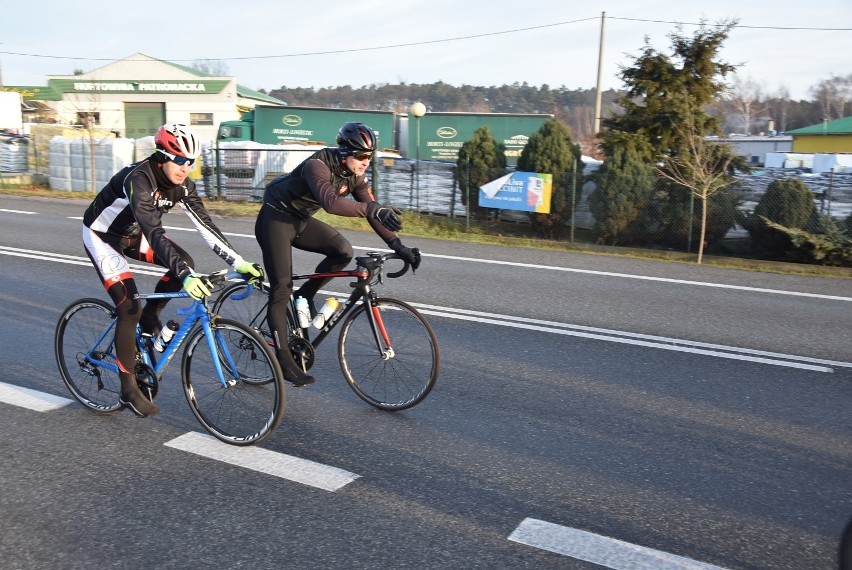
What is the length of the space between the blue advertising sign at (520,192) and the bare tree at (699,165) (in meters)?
2.29

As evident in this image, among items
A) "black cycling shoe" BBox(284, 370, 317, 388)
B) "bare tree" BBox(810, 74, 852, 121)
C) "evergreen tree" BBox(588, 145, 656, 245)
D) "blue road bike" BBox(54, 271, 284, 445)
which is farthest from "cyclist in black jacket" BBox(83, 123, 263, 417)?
"bare tree" BBox(810, 74, 852, 121)

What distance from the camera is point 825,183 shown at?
1427cm

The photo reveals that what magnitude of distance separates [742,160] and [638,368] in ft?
37.6

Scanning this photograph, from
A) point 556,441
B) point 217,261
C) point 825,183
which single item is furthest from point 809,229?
point 556,441

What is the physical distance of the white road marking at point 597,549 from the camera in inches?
131

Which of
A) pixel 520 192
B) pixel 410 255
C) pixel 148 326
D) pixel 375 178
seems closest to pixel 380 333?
pixel 410 255

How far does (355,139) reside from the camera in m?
5.06

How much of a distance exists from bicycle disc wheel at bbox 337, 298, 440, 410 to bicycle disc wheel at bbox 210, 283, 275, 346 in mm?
662

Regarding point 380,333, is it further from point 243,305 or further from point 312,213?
point 243,305

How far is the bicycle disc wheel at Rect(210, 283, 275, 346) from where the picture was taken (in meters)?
5.60

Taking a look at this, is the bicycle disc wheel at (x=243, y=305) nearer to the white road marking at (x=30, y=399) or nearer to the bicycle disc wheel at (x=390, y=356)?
the bicycle disc wheel at (x=390, y=356)

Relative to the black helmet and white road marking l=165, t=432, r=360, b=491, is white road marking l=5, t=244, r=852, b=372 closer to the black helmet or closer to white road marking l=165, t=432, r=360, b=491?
the black helmet

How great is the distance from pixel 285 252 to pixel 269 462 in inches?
61.7

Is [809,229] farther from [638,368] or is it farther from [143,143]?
[143,143]
